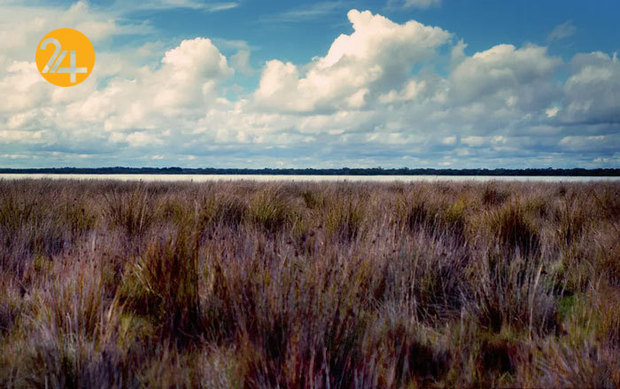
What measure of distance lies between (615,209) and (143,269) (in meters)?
8.82

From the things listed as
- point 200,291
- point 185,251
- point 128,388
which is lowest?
point 128,388

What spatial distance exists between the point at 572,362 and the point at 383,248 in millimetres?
2141

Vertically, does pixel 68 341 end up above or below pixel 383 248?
below

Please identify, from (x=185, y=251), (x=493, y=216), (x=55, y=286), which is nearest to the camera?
(x=55, y=286)

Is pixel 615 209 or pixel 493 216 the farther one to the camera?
pixel 615 209

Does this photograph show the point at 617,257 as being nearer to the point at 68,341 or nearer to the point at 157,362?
the point at 157,362

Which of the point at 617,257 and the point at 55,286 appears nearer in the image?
the point at 55,286

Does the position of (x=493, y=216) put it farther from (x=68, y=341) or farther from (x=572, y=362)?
(x=68, y=341)

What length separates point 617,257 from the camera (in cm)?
491

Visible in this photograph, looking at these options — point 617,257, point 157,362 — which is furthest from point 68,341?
point 617,257

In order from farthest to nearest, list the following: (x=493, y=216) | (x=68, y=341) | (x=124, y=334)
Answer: (x=493, y=216) < (x=124, y=334) < (x=68, y=341)

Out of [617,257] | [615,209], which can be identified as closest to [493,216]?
[617,257]

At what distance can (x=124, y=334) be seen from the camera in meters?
2.91

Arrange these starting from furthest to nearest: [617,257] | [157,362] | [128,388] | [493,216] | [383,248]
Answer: [493,216] < [617,257] < [383,248] < [157,362] < [128,388]
